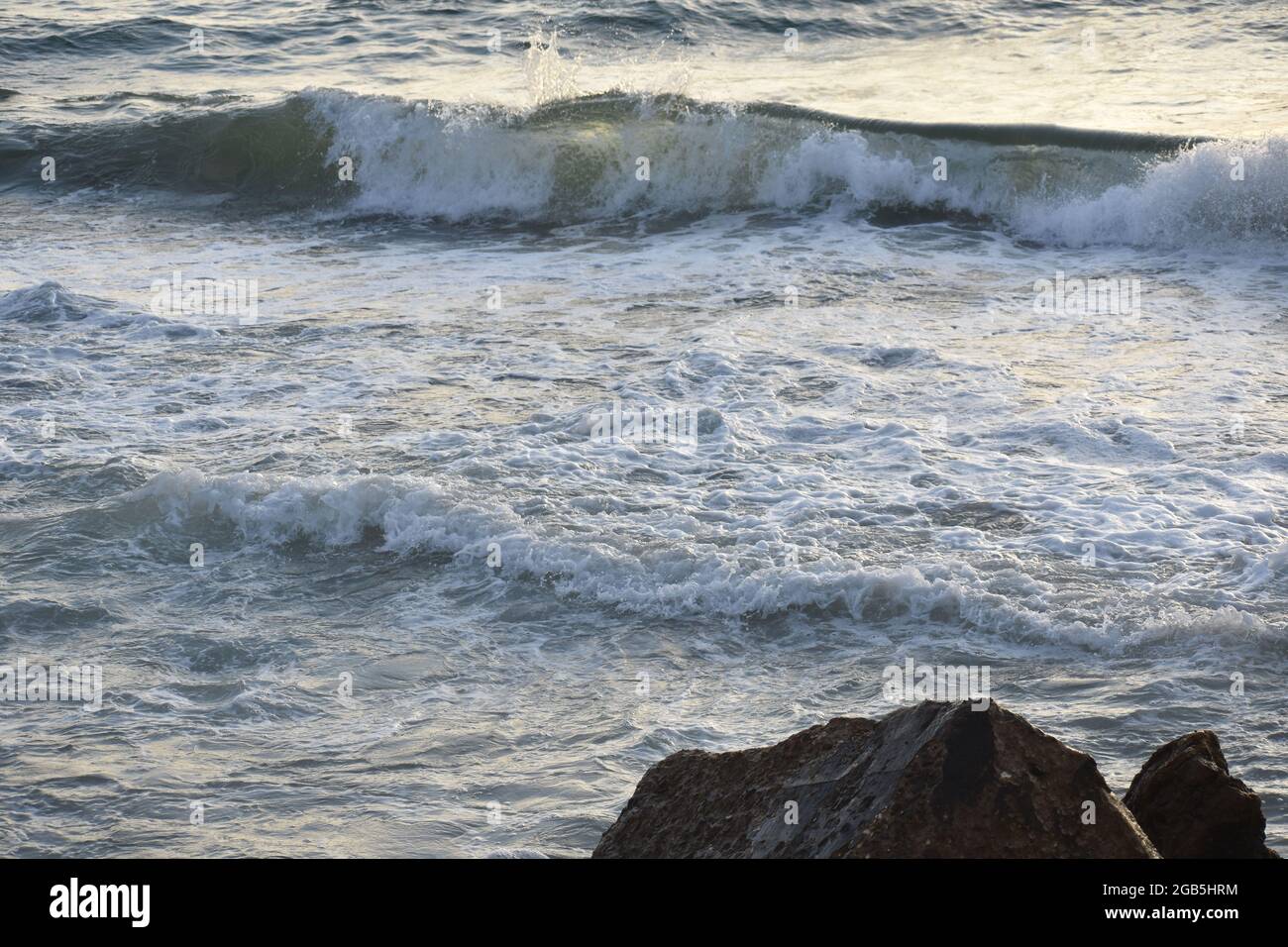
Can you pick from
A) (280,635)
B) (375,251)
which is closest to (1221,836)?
(280,635)

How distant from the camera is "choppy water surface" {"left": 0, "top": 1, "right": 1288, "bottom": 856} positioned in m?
5.30

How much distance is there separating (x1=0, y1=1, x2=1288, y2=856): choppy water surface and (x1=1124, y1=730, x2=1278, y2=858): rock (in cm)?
108

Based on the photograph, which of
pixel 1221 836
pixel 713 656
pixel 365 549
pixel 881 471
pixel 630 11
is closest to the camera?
pixel 1221 836

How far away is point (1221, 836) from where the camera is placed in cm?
354

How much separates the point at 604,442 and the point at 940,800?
5.44 metres

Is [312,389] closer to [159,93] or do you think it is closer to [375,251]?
[375,251]

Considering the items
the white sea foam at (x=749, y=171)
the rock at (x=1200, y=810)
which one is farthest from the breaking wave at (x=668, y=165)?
the rock at (x=1200, y=810)

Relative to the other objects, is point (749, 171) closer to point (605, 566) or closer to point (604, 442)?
point (604, 442)

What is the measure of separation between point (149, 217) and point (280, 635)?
36.0 feet

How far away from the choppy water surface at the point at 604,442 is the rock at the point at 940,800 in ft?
4.31

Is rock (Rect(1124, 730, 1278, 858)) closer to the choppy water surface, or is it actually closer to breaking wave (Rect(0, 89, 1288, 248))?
the choppy water surface

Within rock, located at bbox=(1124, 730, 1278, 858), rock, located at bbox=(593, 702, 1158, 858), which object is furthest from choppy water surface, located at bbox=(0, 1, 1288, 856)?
rock, located at bbox=(593, 702, 1158, 858)

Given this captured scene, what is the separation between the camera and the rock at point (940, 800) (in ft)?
10.0

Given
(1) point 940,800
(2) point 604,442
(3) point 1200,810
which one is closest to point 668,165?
(2) point 604,442
